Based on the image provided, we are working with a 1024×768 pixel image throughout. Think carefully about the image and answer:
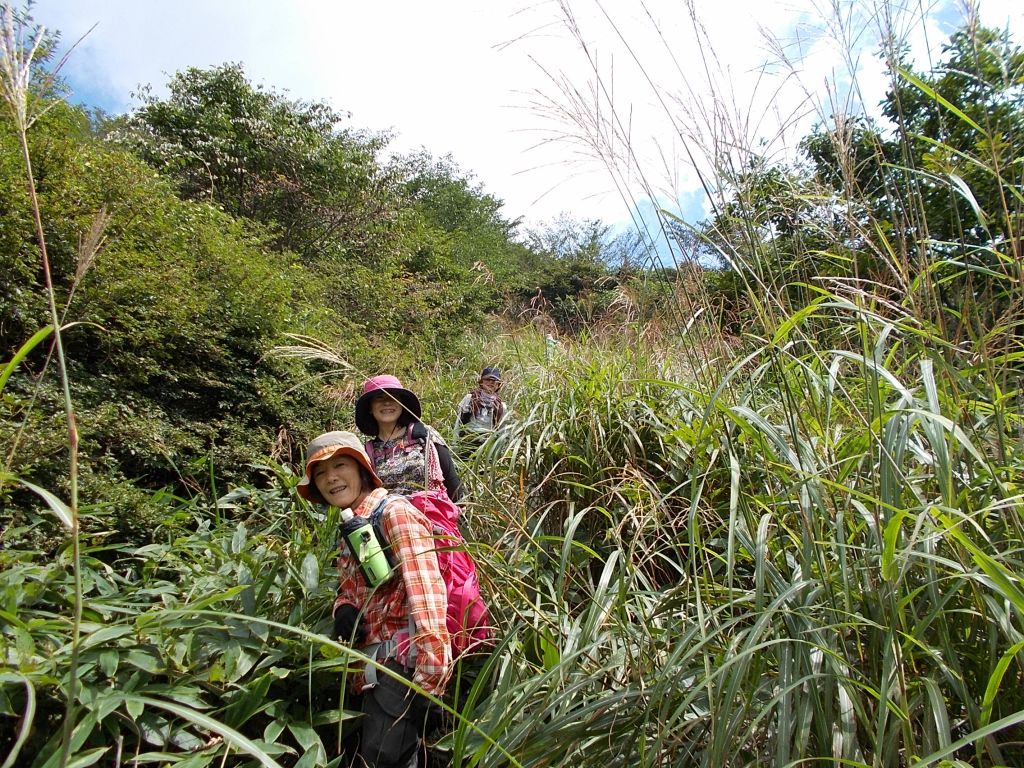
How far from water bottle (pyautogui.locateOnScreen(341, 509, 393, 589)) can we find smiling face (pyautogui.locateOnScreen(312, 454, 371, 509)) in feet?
0.58

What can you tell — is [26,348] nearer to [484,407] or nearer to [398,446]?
[398,446]

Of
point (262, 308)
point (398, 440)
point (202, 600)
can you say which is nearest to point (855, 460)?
point (202, 600)

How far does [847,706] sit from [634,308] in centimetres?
333

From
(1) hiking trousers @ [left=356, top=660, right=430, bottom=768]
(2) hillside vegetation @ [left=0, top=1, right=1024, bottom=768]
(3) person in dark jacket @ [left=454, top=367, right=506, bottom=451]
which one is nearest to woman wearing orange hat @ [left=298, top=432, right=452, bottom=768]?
(1) hiking trousers @ [left=356, top=660, right=430, bottom=768]

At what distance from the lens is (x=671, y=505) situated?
2.51 meters

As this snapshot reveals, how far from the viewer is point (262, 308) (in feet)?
17.2

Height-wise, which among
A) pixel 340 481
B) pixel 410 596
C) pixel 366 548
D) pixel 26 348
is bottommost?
pixel 410 596

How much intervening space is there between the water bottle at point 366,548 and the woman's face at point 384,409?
43.0 inches

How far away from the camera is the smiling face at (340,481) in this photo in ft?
6.61

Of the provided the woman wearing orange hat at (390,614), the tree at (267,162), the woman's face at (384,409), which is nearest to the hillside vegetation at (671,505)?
the woman wearing orange hat at (390,614)

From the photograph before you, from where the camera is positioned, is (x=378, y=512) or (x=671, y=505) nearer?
(x=378, y=512)

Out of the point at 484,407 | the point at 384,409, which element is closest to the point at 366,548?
the point at 384,409

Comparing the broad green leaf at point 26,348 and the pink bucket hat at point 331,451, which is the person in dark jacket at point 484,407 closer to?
the pink bucket hat at point 331,451

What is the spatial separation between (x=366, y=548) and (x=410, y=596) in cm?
20
